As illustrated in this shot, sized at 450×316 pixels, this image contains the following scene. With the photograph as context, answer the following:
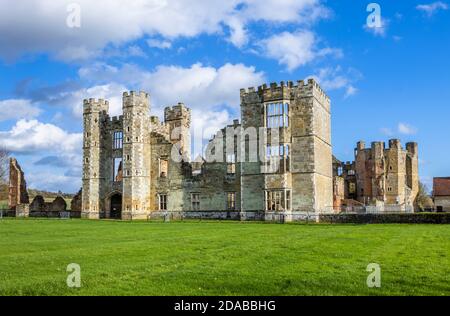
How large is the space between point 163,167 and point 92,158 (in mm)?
7370

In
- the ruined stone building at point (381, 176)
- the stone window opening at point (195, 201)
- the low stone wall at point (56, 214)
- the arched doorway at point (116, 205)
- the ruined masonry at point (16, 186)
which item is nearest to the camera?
the stone window opening at point (195, 201)

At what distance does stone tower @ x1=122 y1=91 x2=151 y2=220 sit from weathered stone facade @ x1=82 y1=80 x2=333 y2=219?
0.10 meters

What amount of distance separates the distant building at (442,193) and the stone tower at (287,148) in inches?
1126

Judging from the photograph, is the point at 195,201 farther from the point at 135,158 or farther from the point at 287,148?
the point at 287,148

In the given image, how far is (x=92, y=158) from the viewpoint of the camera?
47.4 m

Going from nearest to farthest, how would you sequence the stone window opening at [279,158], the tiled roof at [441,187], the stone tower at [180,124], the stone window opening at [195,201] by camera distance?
the stone window opening at [279,158] → the stone window opening at [195,201] → the stone tower at [180,124] → the tiled roof at [441,187]

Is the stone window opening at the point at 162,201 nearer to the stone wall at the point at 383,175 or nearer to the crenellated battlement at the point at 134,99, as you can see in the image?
the crenellated battlement at the point at 134,99

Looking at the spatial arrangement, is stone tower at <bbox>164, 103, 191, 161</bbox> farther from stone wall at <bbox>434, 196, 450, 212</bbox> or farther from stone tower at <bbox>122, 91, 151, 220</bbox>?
stone wall at <bbox>434, 196, 450, 212</bbox>

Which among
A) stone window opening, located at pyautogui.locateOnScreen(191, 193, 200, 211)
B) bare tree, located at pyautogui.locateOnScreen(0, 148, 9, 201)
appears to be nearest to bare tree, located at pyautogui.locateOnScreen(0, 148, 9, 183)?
bare tree, located at pyautogui.locateOnScreen(0, 148, 9, 201)

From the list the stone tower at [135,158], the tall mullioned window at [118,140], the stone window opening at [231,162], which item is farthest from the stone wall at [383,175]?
the tall mullioned window at [118,140]

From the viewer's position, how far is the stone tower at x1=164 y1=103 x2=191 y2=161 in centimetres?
4891

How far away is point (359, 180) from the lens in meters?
68.7

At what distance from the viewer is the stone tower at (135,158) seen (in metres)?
44.3
